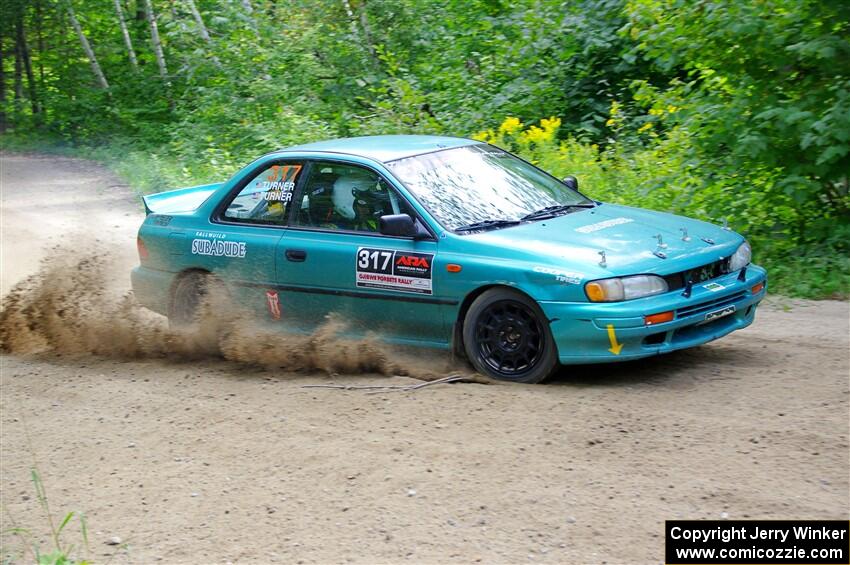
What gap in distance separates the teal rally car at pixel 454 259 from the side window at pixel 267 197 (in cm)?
1

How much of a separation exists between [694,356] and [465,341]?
1.54 meters

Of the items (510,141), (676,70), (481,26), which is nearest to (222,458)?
(510,141)

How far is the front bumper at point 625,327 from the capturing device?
5.96m

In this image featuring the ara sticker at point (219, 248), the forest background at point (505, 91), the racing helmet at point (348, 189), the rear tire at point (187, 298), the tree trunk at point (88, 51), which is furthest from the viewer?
the tree trunk at point (88, 51)

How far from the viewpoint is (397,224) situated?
655 centimetres

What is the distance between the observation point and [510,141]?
1353cm

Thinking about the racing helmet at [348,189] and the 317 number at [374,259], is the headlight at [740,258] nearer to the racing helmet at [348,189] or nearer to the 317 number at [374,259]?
the 317 number at [374,259]

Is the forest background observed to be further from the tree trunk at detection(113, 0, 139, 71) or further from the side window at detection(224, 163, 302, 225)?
the side window at detection(224, 163, 302, 225)

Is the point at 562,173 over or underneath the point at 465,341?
over

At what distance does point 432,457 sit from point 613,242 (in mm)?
2015

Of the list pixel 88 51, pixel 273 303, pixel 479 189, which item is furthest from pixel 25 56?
pixel 479 189

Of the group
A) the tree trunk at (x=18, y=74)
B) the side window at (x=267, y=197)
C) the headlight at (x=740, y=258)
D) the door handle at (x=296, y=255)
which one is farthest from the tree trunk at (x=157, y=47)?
the headlight at (x=740, y=258)

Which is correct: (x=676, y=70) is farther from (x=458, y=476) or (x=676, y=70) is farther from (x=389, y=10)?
(x=458, y=476)

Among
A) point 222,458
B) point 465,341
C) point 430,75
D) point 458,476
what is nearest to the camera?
point 458,476
